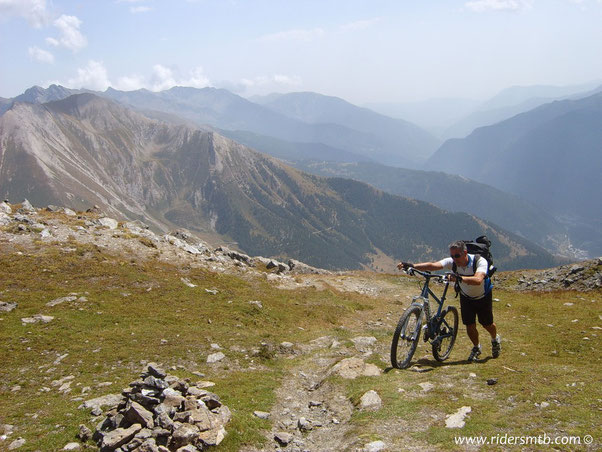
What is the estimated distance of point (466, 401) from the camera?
9.55 m

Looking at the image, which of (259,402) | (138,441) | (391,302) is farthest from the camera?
(391,302)

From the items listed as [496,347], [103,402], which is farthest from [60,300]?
[496,347]

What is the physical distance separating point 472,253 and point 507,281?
101 feet

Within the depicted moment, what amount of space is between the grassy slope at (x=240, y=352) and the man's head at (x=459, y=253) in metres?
3.62

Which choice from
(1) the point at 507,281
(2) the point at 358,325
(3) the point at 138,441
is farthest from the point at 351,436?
(1) the point at 507,281

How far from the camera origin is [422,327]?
1260 centimetres

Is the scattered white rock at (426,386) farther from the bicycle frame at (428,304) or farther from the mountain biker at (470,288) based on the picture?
the mountain biker at (470,288)

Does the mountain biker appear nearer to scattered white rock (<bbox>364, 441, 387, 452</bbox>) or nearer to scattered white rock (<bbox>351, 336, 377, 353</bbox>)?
scattered white rock (<bbox>351, 336, 377, 353</bbox>)

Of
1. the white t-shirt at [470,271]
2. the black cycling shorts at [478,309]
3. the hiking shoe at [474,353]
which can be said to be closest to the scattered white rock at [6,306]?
the white t-shirt at [470,271]

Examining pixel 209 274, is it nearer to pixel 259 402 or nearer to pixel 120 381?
pixel 120 381

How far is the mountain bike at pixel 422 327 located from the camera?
12203mm

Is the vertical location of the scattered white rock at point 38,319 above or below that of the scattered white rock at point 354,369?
above

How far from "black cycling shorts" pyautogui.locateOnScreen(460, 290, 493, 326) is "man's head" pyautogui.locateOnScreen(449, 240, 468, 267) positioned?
1621 mm

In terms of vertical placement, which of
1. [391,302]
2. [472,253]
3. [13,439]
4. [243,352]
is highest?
[472,253]
